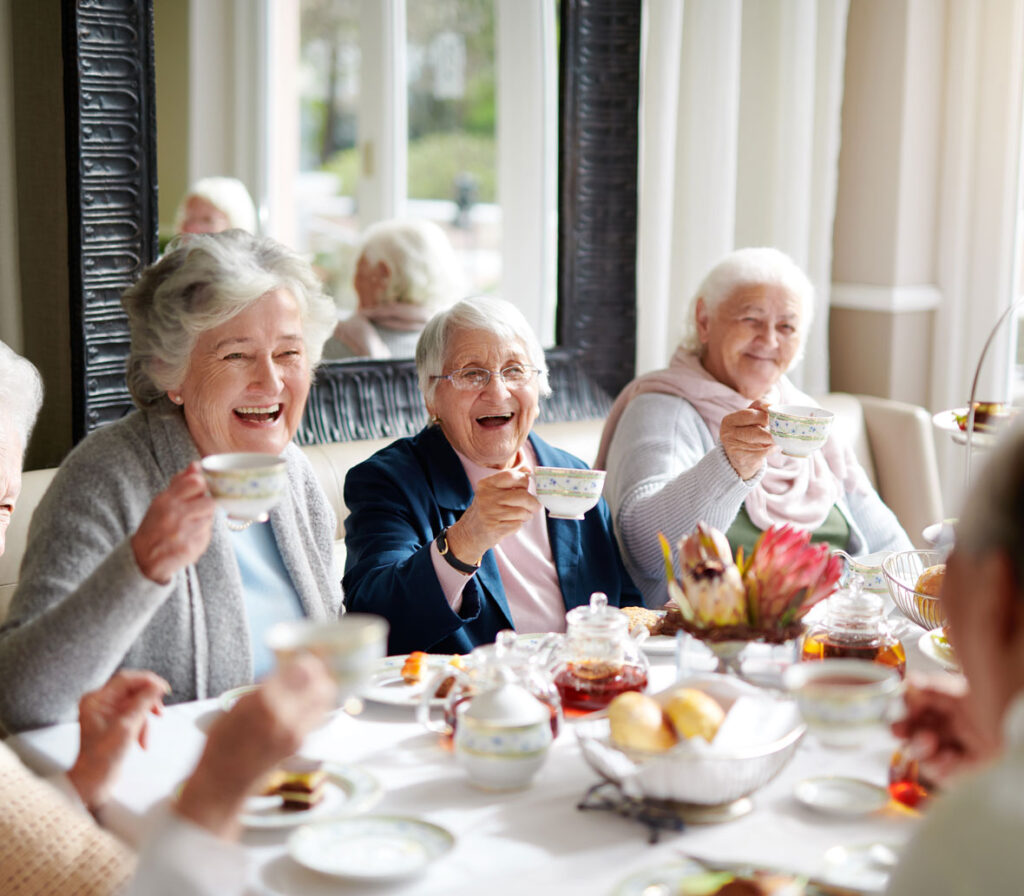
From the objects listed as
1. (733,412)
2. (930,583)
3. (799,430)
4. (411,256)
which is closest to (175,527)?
(799,430)

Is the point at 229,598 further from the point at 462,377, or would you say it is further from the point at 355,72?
the point at 355,72

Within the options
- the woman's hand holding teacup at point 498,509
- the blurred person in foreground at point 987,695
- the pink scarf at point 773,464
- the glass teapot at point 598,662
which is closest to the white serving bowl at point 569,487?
the woman's hand holding teacup at point 498,509

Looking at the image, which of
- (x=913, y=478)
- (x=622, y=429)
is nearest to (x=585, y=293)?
(x=622, y=429)

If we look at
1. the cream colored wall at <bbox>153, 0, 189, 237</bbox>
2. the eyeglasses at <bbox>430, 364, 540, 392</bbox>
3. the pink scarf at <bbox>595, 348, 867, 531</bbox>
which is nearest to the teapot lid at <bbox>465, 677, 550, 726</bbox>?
the eyeglasses at <bbox>430, 364, 540, 392</bbox>

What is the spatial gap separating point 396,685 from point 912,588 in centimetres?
88

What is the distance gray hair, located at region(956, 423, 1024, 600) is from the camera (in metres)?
0.88

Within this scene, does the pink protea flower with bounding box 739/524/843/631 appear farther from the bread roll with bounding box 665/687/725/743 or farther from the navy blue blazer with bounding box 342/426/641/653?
the navy blue blazer with bounding box 342/426/641/653

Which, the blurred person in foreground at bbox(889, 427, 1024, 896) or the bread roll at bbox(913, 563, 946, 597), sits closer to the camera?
the blurred person in foreground at bbox(889, 427, 1024, 896)

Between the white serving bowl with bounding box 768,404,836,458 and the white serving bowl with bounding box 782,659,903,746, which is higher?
the white serving bowl with bounding box 768,404,836,458

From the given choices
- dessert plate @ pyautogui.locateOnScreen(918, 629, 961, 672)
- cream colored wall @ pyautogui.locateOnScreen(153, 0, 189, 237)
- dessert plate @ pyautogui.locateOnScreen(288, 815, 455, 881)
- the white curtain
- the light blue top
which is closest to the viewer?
dessert plate @ pyautogui.locateOnScreen(288, 815, 455, 881)

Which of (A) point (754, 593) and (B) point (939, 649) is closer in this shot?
(A) point (754, 593)

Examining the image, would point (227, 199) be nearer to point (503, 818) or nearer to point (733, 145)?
point (733, 145)

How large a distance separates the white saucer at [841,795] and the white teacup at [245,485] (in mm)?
734

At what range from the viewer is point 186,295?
2039 mm
